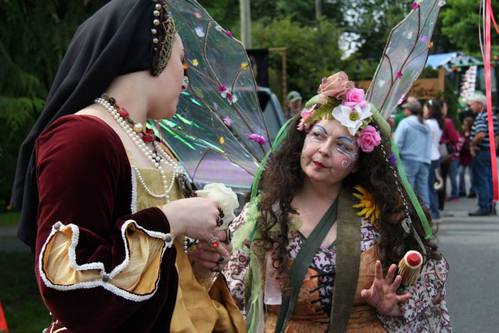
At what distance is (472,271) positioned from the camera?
8172mm

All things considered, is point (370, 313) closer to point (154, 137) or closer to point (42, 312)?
point (154, 137)

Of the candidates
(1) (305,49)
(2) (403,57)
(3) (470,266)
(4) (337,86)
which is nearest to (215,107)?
(4) (337,86)

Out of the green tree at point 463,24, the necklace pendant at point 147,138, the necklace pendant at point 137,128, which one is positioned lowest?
the green tree at point 463,24

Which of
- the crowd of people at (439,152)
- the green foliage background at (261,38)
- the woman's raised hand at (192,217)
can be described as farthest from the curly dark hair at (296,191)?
the crowd of people at (439,152)

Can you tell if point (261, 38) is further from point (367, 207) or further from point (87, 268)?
point (87, 268)

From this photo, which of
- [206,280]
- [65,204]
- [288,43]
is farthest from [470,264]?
[288,43]

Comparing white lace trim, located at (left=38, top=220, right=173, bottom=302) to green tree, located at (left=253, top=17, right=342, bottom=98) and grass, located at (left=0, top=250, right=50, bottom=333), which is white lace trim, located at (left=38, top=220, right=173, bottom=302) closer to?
grass, located at (left=0, top=250, right=50, bottom=333)

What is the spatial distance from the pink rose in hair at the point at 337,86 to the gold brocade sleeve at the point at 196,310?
94cm

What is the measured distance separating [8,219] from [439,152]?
7.71 meters

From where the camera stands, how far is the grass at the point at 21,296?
21.0 feet

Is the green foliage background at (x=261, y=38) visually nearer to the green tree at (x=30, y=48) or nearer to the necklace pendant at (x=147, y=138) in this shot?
the green tree at (x=30, y=48)

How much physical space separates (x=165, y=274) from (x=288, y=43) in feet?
81.4

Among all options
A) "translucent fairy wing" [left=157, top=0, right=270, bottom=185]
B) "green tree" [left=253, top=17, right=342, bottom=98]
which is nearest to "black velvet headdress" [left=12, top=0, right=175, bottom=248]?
"translucent fairy wing" [left=157, top=0, right=270, bottom=185]

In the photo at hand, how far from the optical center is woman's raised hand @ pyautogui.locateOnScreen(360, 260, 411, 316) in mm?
2783
